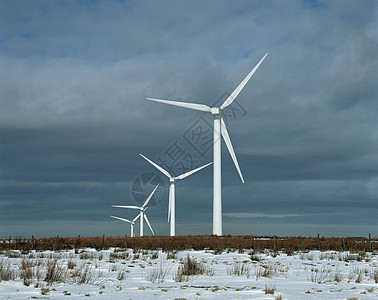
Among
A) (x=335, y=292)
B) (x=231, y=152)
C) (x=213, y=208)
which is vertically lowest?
(x=335, y=292)

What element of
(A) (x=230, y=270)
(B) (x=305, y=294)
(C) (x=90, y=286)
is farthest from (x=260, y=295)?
(A) (x=230, y=270)

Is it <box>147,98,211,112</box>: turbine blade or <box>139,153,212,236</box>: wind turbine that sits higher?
<box>147,98,211,112</box>: turbine blade

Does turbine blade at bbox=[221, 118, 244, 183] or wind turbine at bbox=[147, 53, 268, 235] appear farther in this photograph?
wind turbine at bbox=[147, 53, 268, 235]

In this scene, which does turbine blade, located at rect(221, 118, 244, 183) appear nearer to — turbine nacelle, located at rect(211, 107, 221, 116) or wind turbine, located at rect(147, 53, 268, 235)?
wind turbine, located at rect(147, 53, 268, 235)

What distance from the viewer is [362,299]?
12.8 meters

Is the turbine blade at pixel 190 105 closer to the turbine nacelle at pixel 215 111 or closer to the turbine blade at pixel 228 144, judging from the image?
the turbine nacelle at pixel 215 111

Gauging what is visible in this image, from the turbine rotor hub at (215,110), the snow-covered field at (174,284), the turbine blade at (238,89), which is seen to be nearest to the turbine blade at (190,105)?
the turbine rotor hub at (215,110)

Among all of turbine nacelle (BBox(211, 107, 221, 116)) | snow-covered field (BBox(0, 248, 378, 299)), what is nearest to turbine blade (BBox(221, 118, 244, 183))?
turbine nacelle (BBox(211, 107, 221, 116))

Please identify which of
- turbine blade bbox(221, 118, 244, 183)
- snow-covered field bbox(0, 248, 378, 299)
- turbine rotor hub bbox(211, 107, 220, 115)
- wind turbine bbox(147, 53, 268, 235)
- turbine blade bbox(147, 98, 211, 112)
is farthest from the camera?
turbine blade bbox(147, 98, 211, 112)

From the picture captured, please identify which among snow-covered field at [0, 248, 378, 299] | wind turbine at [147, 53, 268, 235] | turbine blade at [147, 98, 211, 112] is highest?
turbine blade at [147, 98, 211, 112]

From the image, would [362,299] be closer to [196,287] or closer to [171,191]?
[196,287]

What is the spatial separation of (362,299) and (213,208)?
3939 cm

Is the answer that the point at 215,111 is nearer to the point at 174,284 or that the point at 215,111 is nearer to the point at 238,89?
the point at 238,89

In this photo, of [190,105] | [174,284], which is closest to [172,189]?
[190,105]
